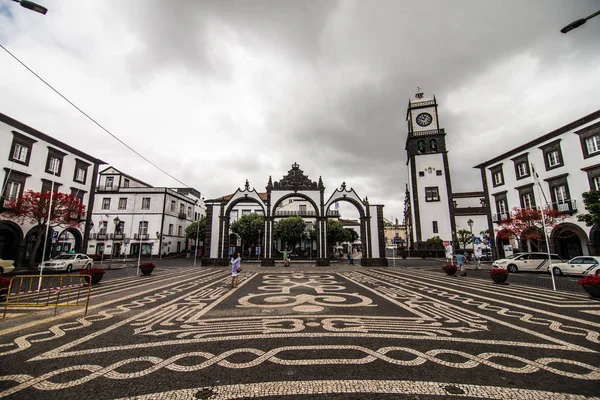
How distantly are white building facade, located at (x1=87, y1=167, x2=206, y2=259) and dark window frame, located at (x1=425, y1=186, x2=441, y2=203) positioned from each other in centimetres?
4092

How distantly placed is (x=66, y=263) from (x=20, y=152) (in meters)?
11.7

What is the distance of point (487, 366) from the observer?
156 inches

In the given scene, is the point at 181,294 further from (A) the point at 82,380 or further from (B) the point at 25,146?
(B) the point at 25,146

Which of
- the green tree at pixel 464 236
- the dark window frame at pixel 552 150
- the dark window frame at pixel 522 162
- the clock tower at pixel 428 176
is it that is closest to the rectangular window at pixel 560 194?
the dark window frame at pixel 552 150

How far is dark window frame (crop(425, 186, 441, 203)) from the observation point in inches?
1602

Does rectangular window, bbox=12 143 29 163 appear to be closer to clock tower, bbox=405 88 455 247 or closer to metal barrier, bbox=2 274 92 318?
metal barrier, bbox=2 274 92 318

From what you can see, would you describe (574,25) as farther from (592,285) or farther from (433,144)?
(433,144)

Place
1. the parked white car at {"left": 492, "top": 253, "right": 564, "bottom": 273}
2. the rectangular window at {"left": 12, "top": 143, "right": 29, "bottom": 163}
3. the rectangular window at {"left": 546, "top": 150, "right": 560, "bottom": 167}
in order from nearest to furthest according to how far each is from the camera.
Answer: the parked white car at {"left": 492, "top": 253, "right": 564, "bottom": 273}
the rectangular window at {"left": 12, "top": 143, "right": 29, "bottom": 163}
the rectangular window at {"left": 546, "top": 150, "right": 560, "bottom": 167}

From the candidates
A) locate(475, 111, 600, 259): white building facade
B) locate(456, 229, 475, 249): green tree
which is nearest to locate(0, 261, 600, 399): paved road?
locate(475, 111, 600, 259): white building facade

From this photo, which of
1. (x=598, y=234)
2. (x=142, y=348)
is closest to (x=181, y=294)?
(x=142, y=348)

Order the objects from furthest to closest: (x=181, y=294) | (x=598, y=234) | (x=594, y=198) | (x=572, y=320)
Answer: (x=598, y=234)
(x=594, y=198)
(x=181, y=294)
(x=572, y=320)

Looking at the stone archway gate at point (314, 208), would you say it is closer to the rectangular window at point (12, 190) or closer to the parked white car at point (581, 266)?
the parked white car at point (581, 266)

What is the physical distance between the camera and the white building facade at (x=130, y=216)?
3984 centimetres

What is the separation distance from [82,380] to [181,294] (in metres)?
6.92
